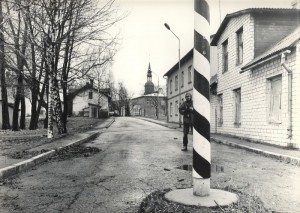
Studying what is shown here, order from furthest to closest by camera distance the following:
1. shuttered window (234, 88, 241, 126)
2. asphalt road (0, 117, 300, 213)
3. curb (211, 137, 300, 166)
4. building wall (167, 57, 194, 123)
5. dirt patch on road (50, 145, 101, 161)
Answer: building wall (167, 57, 194, 123), shuttered window (234, 88, 241, 126), dirt patch on road (50, 145, 101, 161), curb (211, 137, 300, 166), asphalt road (0, 117, 300, 213)

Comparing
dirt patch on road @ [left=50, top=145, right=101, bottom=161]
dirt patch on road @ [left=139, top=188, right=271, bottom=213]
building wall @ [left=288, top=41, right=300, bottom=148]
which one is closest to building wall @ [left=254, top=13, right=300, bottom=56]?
building wall @ [left=288, top=41, right=300, bottom=148]

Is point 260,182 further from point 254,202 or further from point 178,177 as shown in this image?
point 254,202

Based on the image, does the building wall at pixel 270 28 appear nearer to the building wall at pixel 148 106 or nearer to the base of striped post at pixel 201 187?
the base of striped post at pixel 201 187

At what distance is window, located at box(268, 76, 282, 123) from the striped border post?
893cm

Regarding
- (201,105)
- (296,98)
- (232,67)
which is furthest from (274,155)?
(232,67)

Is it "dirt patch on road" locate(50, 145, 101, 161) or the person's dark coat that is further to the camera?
the person's dark coat

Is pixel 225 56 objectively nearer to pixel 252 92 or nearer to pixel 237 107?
pixel 237 107

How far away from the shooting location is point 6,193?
Result: 5410 mm

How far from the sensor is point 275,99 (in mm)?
12945

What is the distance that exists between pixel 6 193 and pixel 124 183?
6.20 ft

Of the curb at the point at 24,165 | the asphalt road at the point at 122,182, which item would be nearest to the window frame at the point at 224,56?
the asphalt road at the point at 122,182

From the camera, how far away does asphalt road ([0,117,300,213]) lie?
4750mm

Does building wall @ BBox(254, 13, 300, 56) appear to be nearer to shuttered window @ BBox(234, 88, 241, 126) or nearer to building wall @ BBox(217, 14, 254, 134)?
building wall @ BBox(217, 14, 254, 134)

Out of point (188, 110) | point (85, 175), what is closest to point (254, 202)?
point (85, 175)
